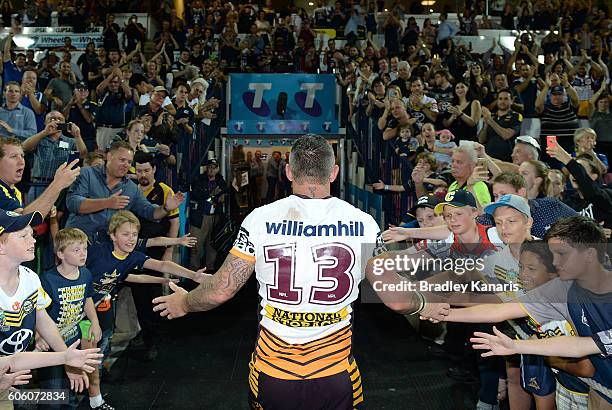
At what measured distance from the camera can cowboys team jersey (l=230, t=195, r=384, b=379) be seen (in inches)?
131

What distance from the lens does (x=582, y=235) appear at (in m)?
3.52

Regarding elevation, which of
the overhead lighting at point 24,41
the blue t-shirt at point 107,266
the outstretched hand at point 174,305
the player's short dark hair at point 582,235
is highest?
the overhead lighting at point 24,41

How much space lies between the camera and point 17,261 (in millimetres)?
3988

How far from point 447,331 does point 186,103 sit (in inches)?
248

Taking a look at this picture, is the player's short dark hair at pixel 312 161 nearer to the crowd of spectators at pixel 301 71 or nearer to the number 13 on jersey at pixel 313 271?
the number 13 on jersey at pixel 313 271

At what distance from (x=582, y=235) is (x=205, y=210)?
800cm

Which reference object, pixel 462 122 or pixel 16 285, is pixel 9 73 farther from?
pixel 16 285

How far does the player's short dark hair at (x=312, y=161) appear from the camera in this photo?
3.36 m

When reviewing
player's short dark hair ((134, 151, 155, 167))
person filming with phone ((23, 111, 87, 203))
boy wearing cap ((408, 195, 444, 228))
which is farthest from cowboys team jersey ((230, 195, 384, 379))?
person filming with phone ((23, 111, 87, 203))

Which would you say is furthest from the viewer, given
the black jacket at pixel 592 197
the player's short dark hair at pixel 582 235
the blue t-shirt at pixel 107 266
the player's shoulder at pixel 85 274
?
the black jacket at pixel 592 197

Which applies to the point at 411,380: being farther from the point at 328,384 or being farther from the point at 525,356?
the point at 328,384

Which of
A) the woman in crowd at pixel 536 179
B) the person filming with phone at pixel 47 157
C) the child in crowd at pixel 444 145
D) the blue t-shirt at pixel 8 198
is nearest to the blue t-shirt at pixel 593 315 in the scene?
the woman in crowd at pixel 536 179

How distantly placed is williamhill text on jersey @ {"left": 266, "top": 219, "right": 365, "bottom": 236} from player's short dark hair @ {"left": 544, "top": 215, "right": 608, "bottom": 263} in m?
1.14

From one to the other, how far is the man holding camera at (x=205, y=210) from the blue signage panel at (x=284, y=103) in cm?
411
